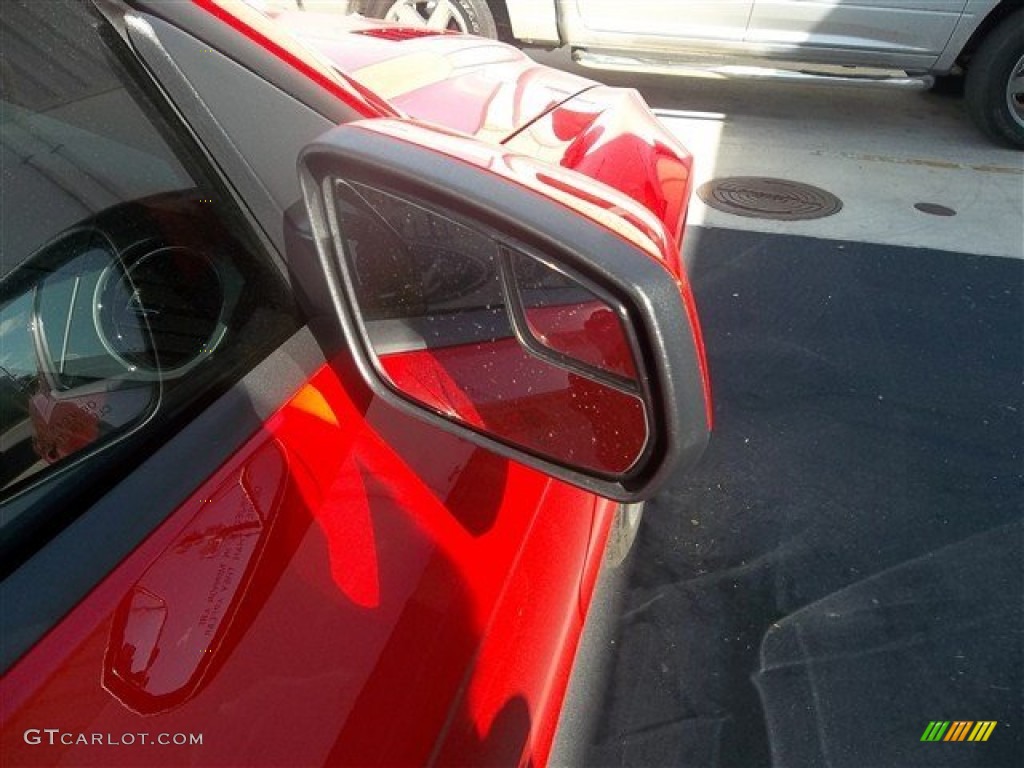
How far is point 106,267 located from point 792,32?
596 cm

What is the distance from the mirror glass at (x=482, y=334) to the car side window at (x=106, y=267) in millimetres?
→ 168

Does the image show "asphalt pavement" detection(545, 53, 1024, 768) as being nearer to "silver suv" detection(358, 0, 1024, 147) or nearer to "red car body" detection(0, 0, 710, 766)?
"red car body" detection(0, 0, 710, 766)

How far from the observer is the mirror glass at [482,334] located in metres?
1.10

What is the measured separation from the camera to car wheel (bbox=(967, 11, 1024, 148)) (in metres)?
5.64

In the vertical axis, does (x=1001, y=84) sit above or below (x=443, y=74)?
below

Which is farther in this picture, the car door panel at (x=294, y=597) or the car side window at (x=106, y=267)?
the car side window at (x=106, y=267)

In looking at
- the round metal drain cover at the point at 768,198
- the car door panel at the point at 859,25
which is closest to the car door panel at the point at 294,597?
the round metal drain cover at the point at 768,198

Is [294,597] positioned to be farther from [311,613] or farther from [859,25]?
[859,25]

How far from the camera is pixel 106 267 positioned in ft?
3.83

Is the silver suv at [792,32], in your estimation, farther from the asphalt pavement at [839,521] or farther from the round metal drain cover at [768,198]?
the asphalt pavement at [839,521]

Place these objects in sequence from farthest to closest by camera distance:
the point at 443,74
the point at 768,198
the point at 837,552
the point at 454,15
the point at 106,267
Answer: the point at 454,15
the point at 768,198
the point at 837,552
the point at 443,74
the point at 106,267

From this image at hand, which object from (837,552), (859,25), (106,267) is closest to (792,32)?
(859,25)

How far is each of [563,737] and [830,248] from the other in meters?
3.57

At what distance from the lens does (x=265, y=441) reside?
1.06m
